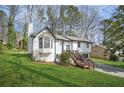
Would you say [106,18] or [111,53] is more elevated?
[106,18]

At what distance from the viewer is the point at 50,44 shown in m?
6.16

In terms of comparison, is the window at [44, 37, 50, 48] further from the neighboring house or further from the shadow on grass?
the neighboring house

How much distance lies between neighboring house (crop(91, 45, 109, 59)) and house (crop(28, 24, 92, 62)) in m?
0.08

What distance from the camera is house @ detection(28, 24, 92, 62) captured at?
20.1 feet

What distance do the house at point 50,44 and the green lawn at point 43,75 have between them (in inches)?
5.4

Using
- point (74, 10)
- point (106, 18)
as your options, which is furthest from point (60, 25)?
point (106, 18)

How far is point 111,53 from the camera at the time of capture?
241 inches

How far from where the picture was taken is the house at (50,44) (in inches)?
241

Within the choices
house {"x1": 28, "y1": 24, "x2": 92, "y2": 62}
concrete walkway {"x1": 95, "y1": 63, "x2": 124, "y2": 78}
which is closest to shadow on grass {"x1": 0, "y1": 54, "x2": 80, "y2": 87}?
house {"x1": 28, "y1": 24, "x2": 92, "y2": 62}

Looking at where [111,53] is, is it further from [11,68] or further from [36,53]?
[11,68]

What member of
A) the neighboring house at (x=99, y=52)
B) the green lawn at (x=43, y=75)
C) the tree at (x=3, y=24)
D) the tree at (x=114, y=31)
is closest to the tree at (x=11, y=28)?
the tree at (x=3, y=24)
